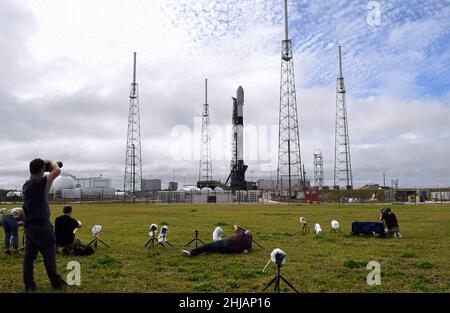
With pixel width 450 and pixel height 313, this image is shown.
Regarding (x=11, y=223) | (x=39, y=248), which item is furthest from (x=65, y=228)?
(x=39, y=248)

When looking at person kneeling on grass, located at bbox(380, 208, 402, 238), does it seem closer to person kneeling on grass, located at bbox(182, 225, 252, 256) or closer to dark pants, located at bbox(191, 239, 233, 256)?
person kneeling on grass, located at bbox(182, 225, 252, 256)

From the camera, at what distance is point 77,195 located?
284ft

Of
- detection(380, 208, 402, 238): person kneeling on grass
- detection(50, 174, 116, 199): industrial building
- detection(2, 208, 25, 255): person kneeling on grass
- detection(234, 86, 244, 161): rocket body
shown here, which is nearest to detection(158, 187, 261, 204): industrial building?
detection(50, 174, 116, 199): industrial building

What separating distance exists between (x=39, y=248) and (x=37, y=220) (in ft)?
1.61

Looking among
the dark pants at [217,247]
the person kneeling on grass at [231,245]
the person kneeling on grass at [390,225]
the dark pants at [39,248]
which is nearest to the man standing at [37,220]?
the dark pants at [39,248]

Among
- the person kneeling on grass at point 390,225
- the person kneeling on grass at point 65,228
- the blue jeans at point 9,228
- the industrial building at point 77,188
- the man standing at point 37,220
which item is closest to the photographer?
the man standing at point 37,220

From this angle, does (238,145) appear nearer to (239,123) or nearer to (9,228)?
(239,123)

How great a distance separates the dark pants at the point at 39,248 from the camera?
7.47m

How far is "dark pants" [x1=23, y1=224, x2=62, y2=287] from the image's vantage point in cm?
747

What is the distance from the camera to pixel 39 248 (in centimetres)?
748

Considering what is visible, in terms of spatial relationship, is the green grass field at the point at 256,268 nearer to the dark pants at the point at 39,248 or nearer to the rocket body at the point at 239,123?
the dark pants at the point at 39,248

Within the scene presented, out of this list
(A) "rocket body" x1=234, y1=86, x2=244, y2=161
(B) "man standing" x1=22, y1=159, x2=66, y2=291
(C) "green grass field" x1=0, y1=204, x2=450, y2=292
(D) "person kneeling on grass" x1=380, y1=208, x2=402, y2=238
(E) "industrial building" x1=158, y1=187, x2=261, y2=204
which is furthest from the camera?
(A) "rocket body" x1=234, y1=86, x2=244, y2=161
